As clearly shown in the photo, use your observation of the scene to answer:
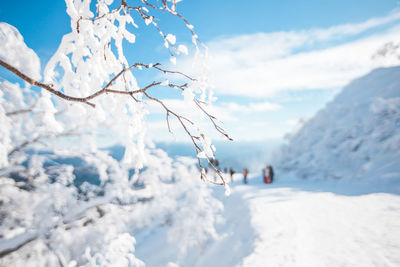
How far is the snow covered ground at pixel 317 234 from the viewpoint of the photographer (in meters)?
3.81

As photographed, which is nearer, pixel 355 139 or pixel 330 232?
pixel 330 232

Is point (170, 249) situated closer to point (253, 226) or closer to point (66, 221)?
point (253, 226)

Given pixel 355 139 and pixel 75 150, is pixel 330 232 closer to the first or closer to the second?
pixel 75 150

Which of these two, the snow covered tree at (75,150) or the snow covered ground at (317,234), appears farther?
the snow covered ground at (317,234)

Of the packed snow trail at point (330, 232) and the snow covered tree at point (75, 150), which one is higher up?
the snow covered tree at point (75, 150)

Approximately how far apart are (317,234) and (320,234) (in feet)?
0.22

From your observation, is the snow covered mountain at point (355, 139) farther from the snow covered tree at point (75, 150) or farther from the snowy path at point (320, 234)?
the snow covered tree at point (75, 150)

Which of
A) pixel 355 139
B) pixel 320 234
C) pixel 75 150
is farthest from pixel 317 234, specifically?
pixel 355 139

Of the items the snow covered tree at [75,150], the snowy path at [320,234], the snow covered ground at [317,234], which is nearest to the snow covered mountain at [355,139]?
the snow covered ground at [317,234]

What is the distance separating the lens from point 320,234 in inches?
187

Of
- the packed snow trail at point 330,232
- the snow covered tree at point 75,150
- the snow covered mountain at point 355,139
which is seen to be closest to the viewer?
the snow covered tree at point 75,150

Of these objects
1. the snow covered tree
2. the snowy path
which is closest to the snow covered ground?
the snowy path

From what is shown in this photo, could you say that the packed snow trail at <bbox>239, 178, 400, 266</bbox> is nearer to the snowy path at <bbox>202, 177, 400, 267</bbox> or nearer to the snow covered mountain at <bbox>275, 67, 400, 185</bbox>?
the snowy path at <bbox>202, 177, 400, 267</bbox>

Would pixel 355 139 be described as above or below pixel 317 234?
above
